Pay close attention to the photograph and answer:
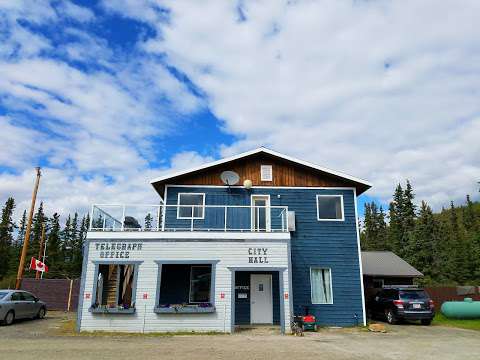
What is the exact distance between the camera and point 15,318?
625 inches

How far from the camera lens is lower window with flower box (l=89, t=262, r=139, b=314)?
14209mm

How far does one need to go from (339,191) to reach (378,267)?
10.6 m

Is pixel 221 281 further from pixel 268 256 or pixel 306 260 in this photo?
pixel 306 260

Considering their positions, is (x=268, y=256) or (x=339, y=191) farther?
(x=339, y=191)

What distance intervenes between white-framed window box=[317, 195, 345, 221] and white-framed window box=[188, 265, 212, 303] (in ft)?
18.4

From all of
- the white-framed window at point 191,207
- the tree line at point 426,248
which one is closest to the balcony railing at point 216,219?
the white-framed window at point 191,207

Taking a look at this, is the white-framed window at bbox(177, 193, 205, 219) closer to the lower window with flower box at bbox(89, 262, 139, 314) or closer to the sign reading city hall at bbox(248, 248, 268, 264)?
the lower window with flower box at bbox(89, 262, 139, 314)

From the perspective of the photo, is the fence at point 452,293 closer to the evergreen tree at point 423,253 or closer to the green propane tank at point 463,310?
the green propane tank at point 463,310

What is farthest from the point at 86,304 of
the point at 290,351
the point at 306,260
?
the point at 306,260

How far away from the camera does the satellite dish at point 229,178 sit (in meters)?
17.3

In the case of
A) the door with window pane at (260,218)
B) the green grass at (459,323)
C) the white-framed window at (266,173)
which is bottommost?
the green grass at (459,323)

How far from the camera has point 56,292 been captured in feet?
74.5

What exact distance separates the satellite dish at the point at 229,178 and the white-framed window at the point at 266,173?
1.26m

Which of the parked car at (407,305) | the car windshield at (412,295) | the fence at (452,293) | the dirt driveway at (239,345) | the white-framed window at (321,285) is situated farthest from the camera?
the fence at (452,293)
